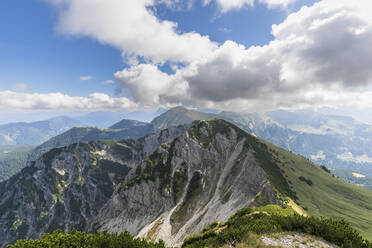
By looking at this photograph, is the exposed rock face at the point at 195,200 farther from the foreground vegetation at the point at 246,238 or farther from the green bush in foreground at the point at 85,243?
the green bush in foreground at the point at 85,243

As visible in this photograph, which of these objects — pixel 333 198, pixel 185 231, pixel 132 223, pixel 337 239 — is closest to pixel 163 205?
pixel 132 223

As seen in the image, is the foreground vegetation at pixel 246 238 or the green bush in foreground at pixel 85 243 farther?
the green bush in foreground at pixel 85 243

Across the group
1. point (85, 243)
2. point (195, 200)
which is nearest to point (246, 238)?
point (85, 243)

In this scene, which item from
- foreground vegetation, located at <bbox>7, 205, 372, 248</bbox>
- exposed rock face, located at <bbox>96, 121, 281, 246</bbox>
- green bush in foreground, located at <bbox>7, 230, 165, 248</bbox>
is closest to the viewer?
foreground vegetation, located at <bbox>7, 205, 372, 248</bbox>

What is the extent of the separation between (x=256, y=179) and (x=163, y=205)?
9667 centimetres

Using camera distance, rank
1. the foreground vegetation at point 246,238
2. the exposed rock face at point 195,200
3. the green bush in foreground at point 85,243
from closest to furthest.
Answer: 1. the foreground vegetation at point 246,238
2. the green bush in foreground at point 85,243
3. the exposed rock face at point 195,200

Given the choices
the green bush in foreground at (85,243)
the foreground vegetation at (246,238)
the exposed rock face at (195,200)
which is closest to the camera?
the foreground vegetation at (246,238)

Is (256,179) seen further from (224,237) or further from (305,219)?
(224,237)

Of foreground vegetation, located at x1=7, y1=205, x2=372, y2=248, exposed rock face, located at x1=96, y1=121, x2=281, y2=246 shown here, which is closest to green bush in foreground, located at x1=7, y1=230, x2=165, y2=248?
foreground vegetation, located at x1=7, y1=205, x2=372, y2=248

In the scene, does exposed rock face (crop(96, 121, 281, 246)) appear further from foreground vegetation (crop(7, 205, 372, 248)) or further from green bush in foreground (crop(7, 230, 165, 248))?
green bush in foreground (crop(7, 230, 165, 248))

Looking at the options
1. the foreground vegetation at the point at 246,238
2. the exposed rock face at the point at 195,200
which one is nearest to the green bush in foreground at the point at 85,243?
the foreground vegetation at the point at 246,238

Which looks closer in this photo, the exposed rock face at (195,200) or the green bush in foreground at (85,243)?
the green bush in foreground at (85,243)

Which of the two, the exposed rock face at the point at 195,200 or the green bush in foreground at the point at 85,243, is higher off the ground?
the green bush in foreground at the point at 85,243

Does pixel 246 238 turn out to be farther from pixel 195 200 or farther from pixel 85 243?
pixel 195 200
